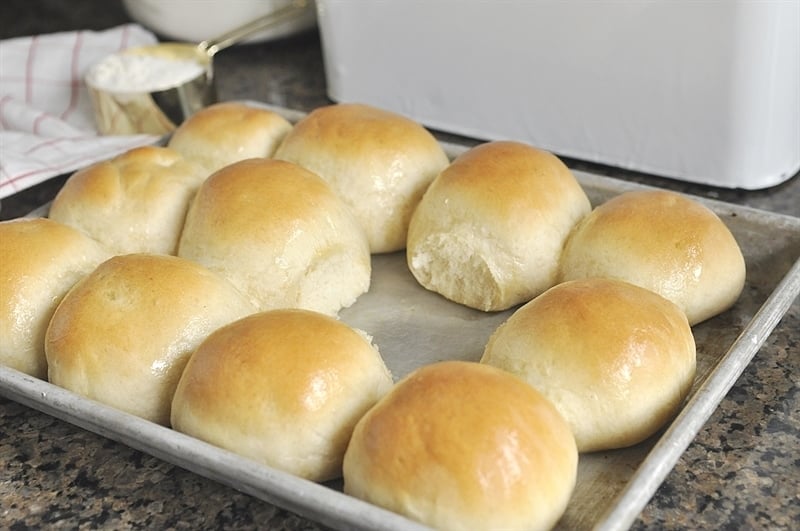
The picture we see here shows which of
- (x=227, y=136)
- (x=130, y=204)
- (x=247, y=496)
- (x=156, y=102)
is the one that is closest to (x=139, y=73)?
(x=156, y=102)

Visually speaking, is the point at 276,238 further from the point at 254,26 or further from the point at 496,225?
the point at 254,26

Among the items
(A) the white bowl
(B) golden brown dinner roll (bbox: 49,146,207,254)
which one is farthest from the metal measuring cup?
(B) golden brown dinner roll (bbox: 49,146,207,254)

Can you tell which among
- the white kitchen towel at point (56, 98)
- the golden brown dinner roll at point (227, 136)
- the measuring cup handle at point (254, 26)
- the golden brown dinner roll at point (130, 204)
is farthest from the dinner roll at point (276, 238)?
the measuring cup handle at point (254, 26)

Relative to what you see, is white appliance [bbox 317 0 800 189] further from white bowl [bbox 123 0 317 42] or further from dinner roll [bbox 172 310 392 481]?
dinner roll [bbox 172 310 392 481]

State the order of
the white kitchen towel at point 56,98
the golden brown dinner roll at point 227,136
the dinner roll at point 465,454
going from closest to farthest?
the dinner roll at point 465,454 < the golden brown dinner roll at point 227,136 < the white kitchen towel at point 56,98

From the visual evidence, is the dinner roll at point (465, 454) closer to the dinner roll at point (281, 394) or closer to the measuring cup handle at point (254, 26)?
the dinner roll at point (281, 394)

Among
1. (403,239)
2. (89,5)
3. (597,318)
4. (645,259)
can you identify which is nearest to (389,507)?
(597,318)
